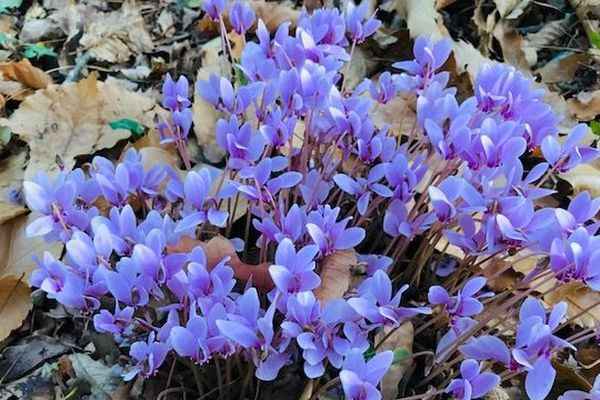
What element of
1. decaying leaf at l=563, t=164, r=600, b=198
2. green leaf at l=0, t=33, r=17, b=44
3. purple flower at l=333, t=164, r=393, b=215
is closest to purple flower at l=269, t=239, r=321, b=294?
purple flower at l=333, t=164, r=393, b=215

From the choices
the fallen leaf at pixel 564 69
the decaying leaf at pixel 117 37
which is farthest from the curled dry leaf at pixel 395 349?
the decaying leaf at pixel 117 37

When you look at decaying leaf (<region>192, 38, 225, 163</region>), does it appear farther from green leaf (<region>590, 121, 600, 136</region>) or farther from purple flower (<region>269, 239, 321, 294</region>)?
green leaf (<region>590, 121, 600, 136</region>)

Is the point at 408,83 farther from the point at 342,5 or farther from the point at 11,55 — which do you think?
the point at 11,55

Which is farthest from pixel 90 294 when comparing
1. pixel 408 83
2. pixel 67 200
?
pixel 408 83

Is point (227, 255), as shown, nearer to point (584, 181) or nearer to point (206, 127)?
point (206, 127)

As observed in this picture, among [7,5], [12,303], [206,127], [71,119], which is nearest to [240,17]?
[206,127]

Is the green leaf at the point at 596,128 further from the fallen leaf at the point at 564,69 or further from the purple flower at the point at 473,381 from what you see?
the purple flower at the point at 473,381
